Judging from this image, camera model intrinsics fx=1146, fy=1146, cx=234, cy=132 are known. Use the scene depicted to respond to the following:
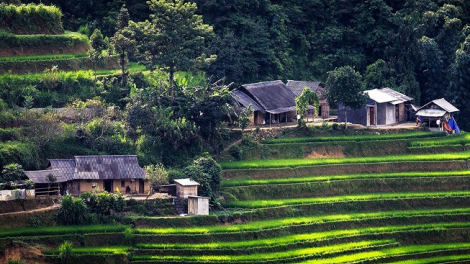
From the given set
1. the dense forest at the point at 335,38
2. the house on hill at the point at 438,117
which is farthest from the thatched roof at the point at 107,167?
the house on hill at the point at 438,117

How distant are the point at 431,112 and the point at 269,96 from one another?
1003 cm

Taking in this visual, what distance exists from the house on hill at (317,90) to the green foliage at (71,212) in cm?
2037

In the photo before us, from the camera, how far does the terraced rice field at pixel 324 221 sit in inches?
2138

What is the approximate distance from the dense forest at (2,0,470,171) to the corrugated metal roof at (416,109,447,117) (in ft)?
9.86

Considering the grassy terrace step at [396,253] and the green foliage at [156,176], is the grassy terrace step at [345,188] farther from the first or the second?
the grassy terrace step at [396,253]

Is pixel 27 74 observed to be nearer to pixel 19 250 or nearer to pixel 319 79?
pixel 19 250

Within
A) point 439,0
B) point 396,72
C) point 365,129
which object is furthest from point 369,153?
point 439,0

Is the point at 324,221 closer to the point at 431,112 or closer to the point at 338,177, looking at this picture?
the point at 338,177

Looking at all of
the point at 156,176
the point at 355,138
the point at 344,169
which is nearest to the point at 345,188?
the point at 344,169

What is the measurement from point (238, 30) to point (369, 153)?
12671mm

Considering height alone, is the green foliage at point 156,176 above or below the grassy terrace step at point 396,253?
above

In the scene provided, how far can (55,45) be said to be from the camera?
221 feet

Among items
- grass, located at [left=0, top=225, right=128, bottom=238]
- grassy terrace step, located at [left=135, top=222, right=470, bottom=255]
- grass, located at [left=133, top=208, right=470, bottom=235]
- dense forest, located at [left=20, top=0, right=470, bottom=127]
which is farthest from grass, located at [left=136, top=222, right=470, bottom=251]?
dense forest, located at [left=20, top=0, right=470, bottom=127]

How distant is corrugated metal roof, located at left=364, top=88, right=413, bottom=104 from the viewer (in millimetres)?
69312
